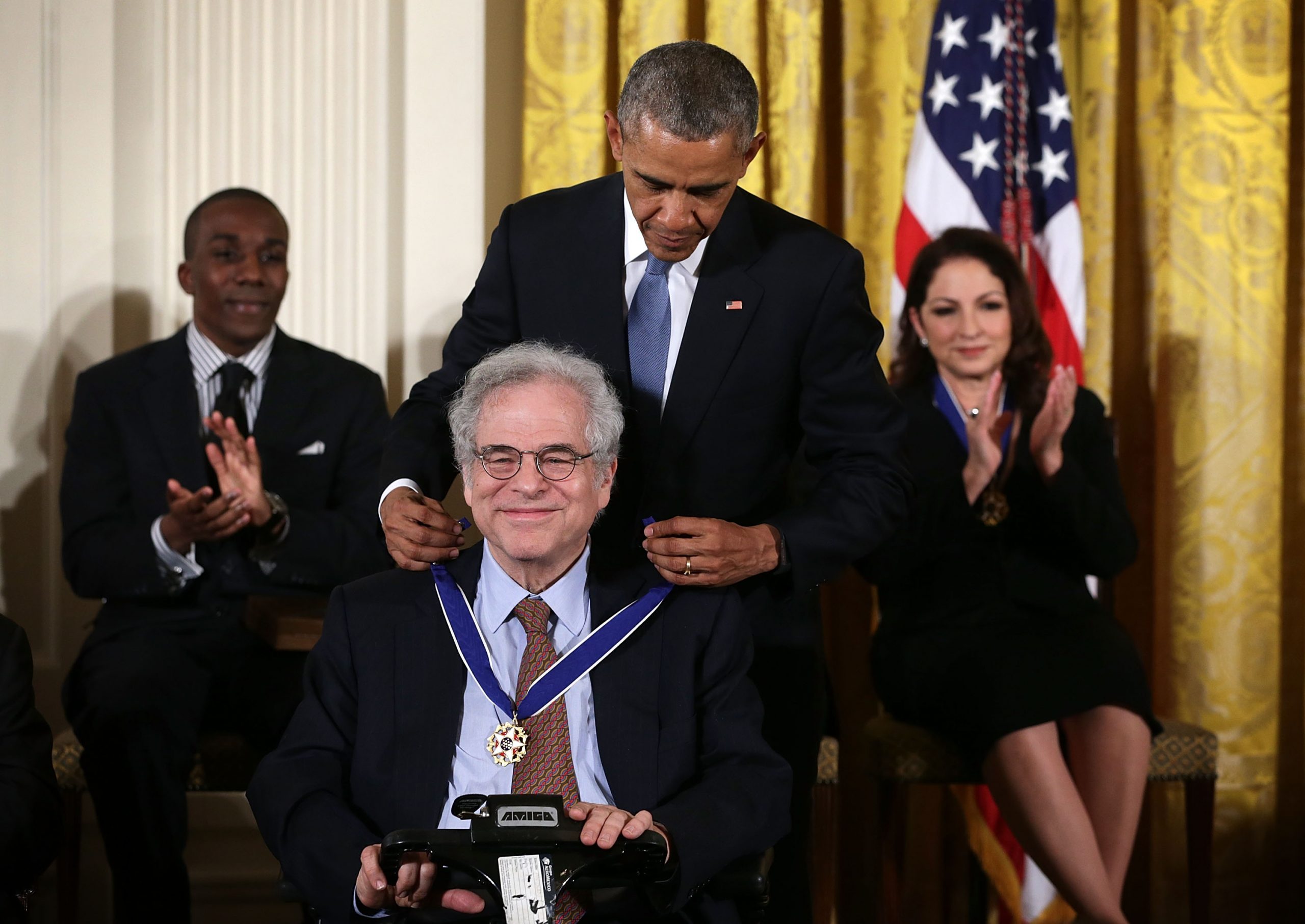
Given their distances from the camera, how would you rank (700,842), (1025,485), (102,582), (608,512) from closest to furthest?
1. (700,842)
2. (608,512)
3. (102,582)
4. (1025,485)

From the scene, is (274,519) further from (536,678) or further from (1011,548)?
(1011,548)

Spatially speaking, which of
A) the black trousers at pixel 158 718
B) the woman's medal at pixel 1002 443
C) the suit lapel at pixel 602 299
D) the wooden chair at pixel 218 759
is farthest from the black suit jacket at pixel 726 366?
the woman's medal at pixel 1002 443

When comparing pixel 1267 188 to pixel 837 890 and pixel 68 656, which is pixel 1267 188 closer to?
pixel 837 890

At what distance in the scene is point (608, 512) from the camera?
252 cm

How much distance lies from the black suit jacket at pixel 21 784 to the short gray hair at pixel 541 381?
89 centimetres

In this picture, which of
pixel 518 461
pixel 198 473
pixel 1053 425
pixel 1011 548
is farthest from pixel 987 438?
pixel 198 473

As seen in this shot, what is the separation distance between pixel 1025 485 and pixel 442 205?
186 cm

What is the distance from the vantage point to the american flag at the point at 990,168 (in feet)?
13.3

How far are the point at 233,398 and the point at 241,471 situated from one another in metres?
0.37

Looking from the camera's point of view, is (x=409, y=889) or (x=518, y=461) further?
(x=518, y=461)

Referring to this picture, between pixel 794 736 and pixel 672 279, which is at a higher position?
pixel 672 279

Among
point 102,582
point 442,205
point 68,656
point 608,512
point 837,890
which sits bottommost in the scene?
point 837,890

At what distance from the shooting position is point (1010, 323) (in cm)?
385

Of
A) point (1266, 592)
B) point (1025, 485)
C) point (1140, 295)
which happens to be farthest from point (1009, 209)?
point (1266, 592)
